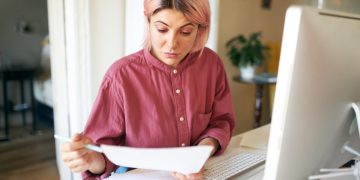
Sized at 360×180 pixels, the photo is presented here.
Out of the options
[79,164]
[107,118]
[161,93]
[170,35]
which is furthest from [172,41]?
[79,164]

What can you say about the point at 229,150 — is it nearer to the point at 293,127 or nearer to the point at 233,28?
the point at 293,127

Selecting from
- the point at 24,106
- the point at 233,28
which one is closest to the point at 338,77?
the point at 233,28

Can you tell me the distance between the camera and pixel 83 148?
25.4 inches

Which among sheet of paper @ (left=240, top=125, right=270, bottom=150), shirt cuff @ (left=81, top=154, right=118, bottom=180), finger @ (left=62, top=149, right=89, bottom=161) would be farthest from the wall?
finger @ (left=62, top=149, right=89, bottom=161)

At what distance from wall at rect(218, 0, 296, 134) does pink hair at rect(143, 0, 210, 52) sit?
69.4 inches

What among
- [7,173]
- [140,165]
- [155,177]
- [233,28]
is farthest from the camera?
[233,28]

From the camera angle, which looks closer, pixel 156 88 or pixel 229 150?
pixel 156 88

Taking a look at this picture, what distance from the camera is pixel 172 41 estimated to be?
30.3 inches

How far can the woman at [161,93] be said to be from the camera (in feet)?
2.49

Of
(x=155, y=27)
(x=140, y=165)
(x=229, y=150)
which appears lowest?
(x=229, y=150)

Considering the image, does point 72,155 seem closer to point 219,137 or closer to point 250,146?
point 219,137

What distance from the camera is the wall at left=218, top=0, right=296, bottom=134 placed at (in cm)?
261

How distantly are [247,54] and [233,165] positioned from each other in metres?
1.71

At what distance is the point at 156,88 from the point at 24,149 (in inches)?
93.9
